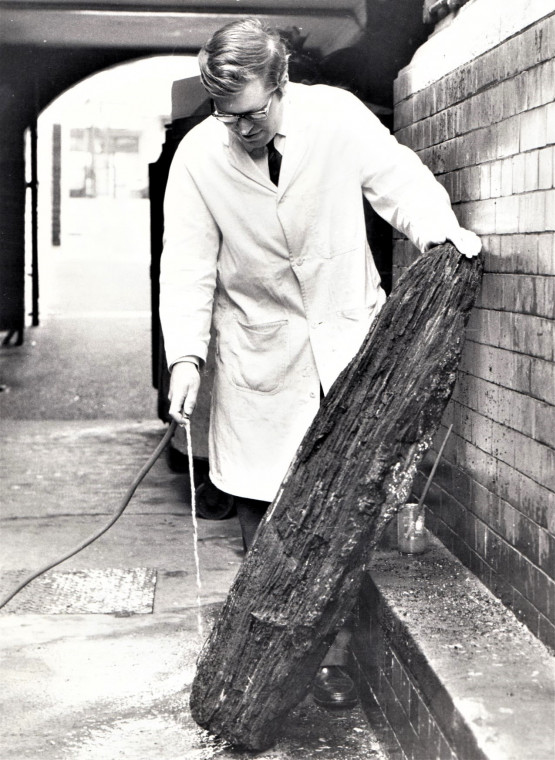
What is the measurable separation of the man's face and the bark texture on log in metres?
0.59

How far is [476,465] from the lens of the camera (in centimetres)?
349

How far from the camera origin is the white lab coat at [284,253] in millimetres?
3273

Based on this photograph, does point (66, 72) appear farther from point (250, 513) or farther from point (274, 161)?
point (250, 513)

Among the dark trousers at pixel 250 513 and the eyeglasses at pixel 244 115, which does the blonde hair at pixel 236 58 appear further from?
the dark trousers at pixel 250 513

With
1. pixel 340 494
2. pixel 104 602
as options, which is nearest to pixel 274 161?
pixel 340 494

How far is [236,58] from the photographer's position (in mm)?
2959

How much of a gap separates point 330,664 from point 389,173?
5.04 feet

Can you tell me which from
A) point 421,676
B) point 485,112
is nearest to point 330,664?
point 421,676

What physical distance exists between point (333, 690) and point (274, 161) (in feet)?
5.36

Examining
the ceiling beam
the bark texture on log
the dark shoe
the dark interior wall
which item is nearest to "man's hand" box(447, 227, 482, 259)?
the bark texture on log

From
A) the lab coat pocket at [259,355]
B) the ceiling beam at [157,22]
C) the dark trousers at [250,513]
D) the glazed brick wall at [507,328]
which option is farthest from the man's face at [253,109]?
the ceiling beam at [157,22]

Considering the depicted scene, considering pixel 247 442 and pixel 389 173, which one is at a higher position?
pixel 389 173

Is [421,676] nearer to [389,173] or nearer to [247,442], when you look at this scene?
[247,442]

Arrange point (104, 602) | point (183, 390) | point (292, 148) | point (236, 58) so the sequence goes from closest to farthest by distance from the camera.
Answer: point (236, 58) → point (183, 390) → point (292, 148) → point (104, 602)
